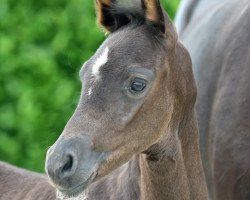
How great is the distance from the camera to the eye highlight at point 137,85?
392 centimetres

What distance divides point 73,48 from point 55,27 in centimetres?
21

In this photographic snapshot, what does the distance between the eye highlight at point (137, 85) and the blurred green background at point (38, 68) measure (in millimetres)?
2785

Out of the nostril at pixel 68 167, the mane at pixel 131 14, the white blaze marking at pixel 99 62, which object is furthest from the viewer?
the mane at pixel 131 14

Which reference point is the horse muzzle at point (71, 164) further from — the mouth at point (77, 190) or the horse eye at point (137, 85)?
the horse eye at point (137, 85)

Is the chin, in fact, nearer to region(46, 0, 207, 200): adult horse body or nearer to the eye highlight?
region(46, 0, 207, 200): adult horse body

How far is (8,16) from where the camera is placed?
7391mm

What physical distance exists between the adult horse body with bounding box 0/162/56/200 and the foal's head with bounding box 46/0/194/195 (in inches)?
31.1

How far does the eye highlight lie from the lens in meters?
3.92

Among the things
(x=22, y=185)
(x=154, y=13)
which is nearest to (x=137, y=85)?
(x=154, y=13)

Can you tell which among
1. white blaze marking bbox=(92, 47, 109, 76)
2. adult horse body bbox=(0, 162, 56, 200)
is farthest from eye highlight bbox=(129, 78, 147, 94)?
adult horse body bbox=(0, 162, 56, 200)

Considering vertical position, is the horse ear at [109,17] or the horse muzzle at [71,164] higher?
the horse ear at [109,17]

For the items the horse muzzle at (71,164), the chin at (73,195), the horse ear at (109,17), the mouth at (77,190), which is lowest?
the chin at (73,195)

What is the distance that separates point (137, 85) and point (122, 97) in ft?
0.25

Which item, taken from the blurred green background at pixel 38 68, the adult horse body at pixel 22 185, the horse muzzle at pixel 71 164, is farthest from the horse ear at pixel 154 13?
the blurred green background at pixel 38 68
